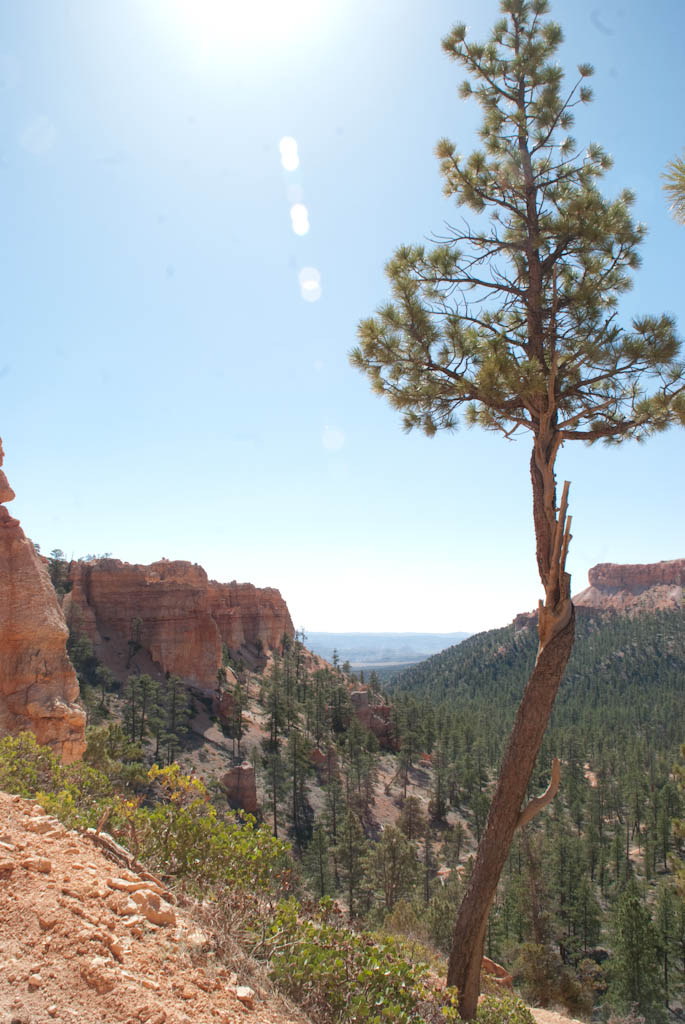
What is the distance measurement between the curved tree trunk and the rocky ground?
2.66 meters

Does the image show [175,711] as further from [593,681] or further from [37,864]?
[593,681]

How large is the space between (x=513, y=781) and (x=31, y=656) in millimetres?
9428

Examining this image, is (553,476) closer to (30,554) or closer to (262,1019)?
(262,1019)

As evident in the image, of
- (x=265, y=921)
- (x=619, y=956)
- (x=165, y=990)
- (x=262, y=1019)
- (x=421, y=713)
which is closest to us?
(x=165, y=990)

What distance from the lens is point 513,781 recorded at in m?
5.32

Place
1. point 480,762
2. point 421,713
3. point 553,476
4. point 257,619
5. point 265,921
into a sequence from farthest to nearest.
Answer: point 257,619
point 421,713
point 480,762
point 553,476
point 265,921

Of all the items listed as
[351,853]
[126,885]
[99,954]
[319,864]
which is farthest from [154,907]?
[351,853]

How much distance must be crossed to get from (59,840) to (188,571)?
53.0m

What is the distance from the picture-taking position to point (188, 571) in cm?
5534

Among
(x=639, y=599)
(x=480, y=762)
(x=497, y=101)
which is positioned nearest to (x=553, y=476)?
(x=497, y=101)

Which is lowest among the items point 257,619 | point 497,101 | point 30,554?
point 257,619

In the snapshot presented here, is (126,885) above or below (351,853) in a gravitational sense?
above

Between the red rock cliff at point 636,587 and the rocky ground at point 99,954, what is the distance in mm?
144449

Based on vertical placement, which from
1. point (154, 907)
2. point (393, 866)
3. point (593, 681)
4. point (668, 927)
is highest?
point (154, 907)
